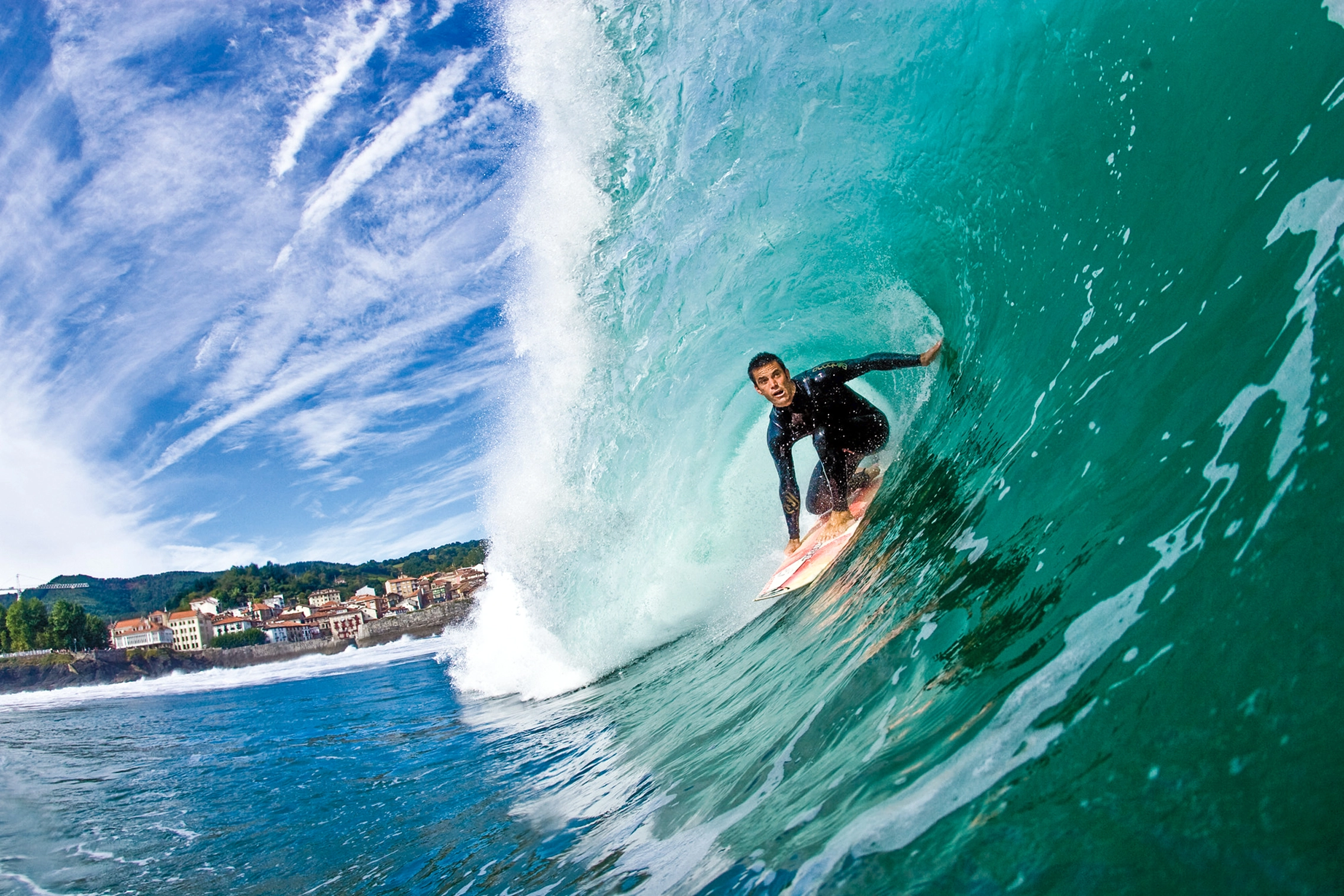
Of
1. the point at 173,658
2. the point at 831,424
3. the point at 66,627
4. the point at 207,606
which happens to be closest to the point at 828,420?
the point at 831,424

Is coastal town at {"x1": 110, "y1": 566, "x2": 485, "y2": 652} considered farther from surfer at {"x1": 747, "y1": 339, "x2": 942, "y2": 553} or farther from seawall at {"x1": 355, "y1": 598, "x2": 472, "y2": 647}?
surfer at {"x1": 747, "y1": 339, "x2": 942, "y2": 553}

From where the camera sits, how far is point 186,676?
62.8 metres

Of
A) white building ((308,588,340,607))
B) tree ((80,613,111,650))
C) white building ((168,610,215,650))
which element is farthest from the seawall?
white building ((308,588,340,607))

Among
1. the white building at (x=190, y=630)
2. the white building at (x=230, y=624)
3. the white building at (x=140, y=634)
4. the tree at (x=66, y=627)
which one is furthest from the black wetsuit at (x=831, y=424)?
the white building at (x=190, y=630)

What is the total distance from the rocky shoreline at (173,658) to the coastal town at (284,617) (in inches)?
124

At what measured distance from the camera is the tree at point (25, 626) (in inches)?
3110

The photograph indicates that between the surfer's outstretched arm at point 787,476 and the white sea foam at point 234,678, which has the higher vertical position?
the white sea foam at point 234,678

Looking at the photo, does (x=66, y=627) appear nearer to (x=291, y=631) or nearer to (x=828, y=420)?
(x=291, y=631)

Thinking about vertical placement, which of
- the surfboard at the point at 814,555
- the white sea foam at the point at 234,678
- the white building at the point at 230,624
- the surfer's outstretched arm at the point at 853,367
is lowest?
the surfboard at the point at 814,555

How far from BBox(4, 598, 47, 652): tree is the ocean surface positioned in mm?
96044

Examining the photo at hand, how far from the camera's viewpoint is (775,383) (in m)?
5.14

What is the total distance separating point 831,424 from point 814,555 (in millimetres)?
1196

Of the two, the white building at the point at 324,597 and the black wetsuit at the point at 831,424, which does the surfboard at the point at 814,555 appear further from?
the white building at the point at 324,597

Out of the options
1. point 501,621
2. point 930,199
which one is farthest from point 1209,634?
point 501,621
